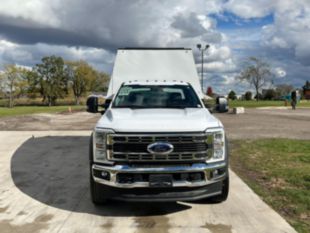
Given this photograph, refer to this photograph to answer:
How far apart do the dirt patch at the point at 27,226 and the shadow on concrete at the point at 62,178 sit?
54cm

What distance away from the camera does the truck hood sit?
14.6 ft

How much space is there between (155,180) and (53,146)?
6.86m

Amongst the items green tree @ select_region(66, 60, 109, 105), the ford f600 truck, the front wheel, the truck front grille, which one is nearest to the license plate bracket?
the ford f600 truck

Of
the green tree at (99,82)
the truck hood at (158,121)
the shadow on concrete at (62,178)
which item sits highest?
the green tree at (99,82)

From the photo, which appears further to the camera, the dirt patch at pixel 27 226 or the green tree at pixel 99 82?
the green tree at pixel 99 82

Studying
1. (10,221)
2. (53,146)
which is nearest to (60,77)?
(53,146)

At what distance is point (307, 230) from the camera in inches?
168

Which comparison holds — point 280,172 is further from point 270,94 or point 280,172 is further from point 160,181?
point 270,94

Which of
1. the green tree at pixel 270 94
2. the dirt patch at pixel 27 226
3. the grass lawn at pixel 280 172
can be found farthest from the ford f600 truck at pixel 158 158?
the green tree at pixel 270 94

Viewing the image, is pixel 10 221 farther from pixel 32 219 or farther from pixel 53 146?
pixel 53 146

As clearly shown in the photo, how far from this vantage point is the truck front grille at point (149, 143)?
4.43 metres

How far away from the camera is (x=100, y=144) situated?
4.56 metres

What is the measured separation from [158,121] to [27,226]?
6.89 feet

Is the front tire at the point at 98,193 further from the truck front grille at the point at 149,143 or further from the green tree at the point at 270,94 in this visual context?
the green tree at the point at 270,94
